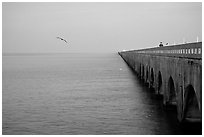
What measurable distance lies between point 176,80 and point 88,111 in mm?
9273

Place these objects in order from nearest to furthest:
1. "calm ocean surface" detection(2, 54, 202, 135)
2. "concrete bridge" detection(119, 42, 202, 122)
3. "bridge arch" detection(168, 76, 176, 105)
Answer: "concrete bridge" detection(119, 42, 202, 122)
"calm ocean surface" detection(2, 54, 202, 135)
"bridge arch" detection(168, 76, 176, 105)

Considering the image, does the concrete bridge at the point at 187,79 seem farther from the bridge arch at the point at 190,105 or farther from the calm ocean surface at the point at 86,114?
the calm ocean surface at the point at 86,114

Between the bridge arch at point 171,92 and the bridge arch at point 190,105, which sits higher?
the bridge arch at point 171,92

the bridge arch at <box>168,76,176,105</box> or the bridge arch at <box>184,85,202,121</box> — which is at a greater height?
the bridge arch at <box>168,76,176,105</box>

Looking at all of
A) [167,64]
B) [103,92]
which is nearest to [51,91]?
[103,92]

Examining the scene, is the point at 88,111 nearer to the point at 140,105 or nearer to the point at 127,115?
the point at 127,115

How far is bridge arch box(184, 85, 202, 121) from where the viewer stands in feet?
60.3

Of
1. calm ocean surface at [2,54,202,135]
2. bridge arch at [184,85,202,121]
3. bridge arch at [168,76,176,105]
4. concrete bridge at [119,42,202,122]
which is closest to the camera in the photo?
concrete bridge at [119,42,202,122]

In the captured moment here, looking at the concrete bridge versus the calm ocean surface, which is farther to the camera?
the calm ocean surface

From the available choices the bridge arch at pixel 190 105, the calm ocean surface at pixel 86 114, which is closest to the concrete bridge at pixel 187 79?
the bridge arch at pixel 190 105

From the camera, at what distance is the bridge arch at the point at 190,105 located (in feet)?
60.3

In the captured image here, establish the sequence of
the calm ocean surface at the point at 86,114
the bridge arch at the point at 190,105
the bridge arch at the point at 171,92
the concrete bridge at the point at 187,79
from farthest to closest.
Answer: the bridge arch at the point at 171,92, the calm ocean surface at the point at 86,114, the bridge arch at the point at 190,105, the concrete bridge at the point at 187,79

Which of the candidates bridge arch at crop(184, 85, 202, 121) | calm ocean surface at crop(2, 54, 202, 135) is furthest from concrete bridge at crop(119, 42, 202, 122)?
calm ocean surface at crop(2, 54, 202, 135)

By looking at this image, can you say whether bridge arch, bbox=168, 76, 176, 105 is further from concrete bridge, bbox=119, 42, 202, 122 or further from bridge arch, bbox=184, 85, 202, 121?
bridge arch, bbox=184, 85, 202, 121
